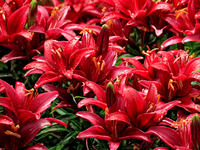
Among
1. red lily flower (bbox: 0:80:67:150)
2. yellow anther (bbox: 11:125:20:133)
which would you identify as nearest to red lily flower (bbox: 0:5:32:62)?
red lily flower (bbox: 0:80:67:150)

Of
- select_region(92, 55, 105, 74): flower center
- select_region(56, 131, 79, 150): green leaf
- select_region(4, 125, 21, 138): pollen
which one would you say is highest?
select_region(92, 55, 105, 74): flower center

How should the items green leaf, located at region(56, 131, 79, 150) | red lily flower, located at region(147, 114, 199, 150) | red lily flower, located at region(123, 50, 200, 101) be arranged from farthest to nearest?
green leaf, located at region(56, 131, 79, 150) < red lily flower, located at region(123, 50, 200, 101) < red lily flower, located at region(147, 114, 199, 150)

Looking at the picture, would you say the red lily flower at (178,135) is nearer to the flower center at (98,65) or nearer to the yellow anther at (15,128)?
the flower center at (98,65)

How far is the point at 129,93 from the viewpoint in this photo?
771mm

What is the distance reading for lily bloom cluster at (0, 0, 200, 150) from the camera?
0.77 meters

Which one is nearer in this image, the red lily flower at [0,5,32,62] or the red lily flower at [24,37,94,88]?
the red lily flower at [24,37,94,88]

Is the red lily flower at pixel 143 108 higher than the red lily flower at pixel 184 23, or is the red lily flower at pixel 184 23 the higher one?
the red lily flower at pixel 184 23

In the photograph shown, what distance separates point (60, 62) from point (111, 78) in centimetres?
18

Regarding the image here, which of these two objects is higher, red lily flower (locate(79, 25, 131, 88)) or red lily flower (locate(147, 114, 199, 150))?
red lily flower (locate(79, 25, 131, 88))

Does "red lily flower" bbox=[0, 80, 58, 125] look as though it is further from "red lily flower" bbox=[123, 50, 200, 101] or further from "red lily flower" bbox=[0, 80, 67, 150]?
"red lily flower" bbox=[123, 50, 200, 101]

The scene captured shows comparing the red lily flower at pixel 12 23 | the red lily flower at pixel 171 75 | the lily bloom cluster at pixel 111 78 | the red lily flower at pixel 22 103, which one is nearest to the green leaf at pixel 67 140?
the lily bloom cluster at pixel 111 78

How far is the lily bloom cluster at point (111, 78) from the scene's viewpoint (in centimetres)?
77

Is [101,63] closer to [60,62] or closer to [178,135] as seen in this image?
[60,62]

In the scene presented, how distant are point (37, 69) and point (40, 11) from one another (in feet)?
1.15
